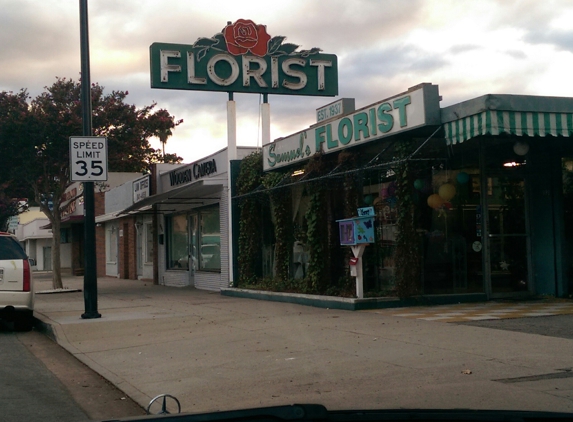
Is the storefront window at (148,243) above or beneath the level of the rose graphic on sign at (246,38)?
beneath

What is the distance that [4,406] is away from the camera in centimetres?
691

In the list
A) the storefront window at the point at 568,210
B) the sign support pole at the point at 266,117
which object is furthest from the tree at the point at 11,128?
the storefront window at the point at 568,210

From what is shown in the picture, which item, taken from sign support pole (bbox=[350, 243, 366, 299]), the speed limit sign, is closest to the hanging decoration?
sign support pole (bbox=[350, 243, 366, 299])

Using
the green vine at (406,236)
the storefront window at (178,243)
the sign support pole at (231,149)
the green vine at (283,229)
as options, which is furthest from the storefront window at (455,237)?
the storefront window at (178,243)

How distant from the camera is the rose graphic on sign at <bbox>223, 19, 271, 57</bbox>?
19078mm

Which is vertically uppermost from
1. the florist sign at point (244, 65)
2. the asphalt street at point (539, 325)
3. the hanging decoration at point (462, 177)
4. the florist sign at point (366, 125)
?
the florist sign at point (244, 65)

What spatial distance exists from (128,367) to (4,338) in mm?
4773

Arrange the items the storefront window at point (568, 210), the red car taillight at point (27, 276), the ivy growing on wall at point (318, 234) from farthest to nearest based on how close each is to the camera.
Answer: the ivy growing on wall at point (318, 234)
the storefront window at point (568, 210)
the red car taillight at point (27, 276)

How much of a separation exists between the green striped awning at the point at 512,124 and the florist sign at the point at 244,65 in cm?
873

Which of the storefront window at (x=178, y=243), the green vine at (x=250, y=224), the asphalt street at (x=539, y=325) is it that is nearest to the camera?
the asphalt street at (x=539, y=325)

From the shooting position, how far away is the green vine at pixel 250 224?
732 inches

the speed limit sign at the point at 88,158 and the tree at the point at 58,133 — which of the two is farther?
the tree at the point at 58,133

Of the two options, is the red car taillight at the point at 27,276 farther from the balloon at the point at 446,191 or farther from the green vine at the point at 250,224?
the balloon at the point at 446,191

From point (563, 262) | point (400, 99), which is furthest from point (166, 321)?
point (563, 262)
